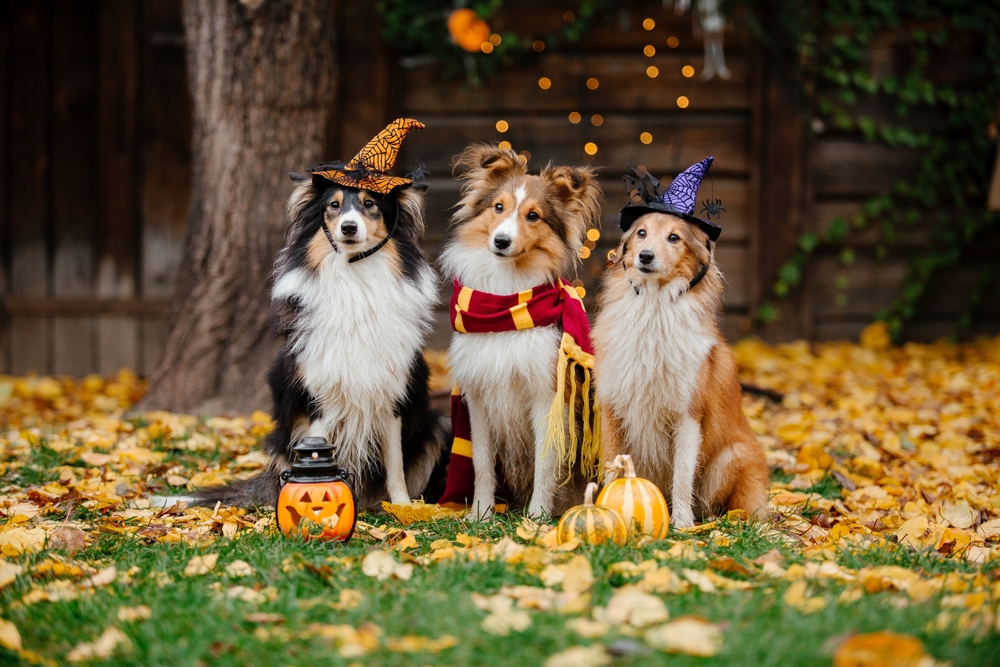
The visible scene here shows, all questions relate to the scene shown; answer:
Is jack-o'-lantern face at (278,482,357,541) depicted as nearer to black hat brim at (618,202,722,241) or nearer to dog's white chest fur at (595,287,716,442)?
dog's white chest fur at (595,287,716,442)

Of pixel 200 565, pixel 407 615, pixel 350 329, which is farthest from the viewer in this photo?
pixel 350 329

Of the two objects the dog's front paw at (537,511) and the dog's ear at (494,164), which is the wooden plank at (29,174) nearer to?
the dog's ear at (494,164)

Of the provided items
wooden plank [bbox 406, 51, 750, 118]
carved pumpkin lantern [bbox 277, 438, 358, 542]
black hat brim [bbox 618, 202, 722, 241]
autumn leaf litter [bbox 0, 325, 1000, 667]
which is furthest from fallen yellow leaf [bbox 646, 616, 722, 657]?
wooden plank [bbox 406, 51, 750, 118]

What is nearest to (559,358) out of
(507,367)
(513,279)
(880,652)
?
(507,367)

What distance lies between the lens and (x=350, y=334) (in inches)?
125

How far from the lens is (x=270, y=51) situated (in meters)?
4.71

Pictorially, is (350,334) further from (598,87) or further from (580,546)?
(598,87)

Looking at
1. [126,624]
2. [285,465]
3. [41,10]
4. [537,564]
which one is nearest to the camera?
[126,624]

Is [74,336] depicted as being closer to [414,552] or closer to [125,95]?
[125,95]

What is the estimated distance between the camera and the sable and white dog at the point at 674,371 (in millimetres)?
3057

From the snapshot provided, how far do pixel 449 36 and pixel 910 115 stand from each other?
13.0 feet

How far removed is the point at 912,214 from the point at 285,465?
232 inches

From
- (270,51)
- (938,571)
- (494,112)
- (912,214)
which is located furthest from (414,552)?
(912,214)

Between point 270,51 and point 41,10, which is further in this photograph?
point 41,10
